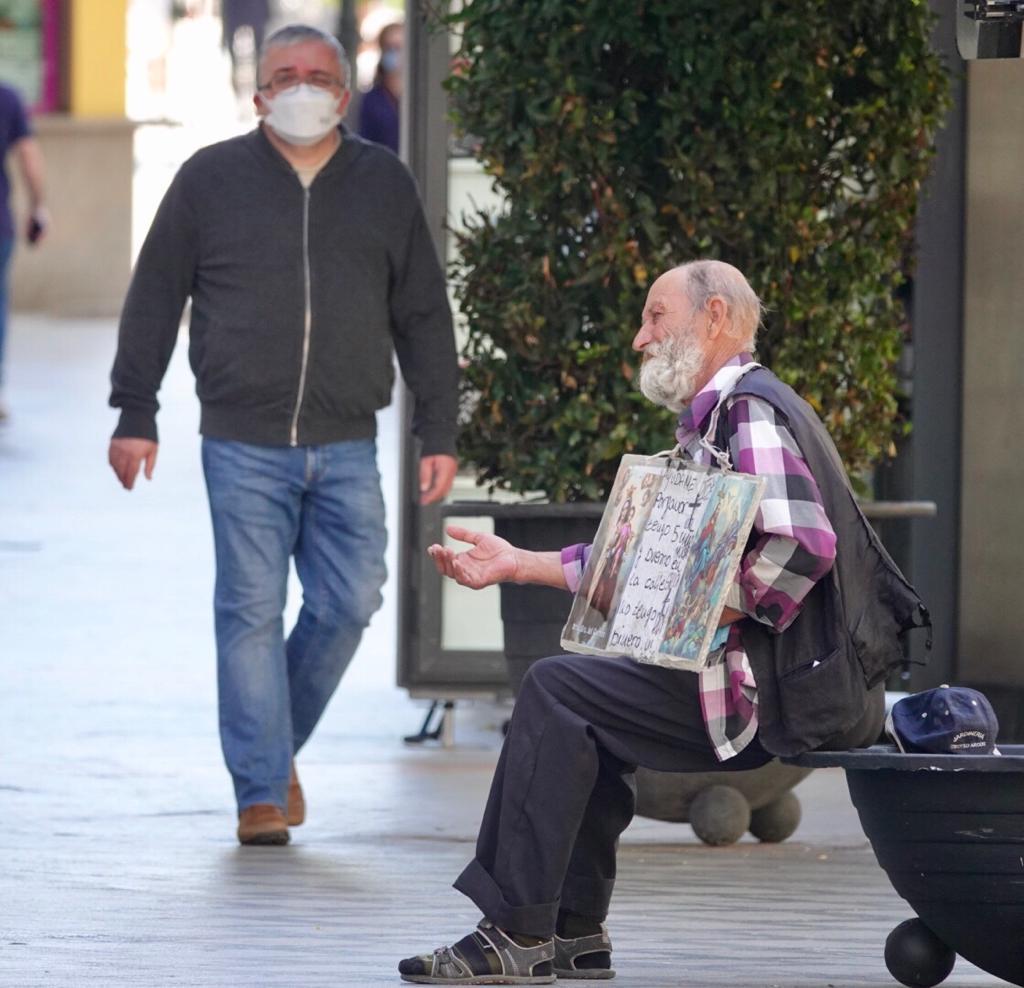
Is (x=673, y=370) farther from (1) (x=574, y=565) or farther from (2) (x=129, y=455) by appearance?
(2) (x=129, y=455)

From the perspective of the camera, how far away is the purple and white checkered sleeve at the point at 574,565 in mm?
4875

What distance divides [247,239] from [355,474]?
2.15 feet

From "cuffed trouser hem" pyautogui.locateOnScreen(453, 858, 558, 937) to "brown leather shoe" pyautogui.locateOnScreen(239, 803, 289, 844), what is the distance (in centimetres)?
184

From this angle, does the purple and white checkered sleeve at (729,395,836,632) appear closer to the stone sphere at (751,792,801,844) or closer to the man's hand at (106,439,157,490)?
the stone sphere at (751,792,801,844)

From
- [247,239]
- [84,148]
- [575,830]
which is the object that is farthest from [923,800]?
[84,148]

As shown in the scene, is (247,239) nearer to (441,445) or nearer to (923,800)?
(441,445)

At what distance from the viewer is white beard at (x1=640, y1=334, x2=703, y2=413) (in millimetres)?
4738

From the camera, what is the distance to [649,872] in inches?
246

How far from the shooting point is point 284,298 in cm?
652

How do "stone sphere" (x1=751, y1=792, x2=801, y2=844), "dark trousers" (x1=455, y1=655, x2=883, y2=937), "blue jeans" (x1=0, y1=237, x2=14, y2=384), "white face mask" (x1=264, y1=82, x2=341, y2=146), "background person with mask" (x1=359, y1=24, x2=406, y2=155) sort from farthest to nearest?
"blue jeans" (x1=0, y1=237, x2=14, y2=384)
"background person with mask" (x1=359, y1=24, x2=406, y2=155)
"stone sphere" (x1=751, y1=792, x2=801, y2=844)
"white face mask" (x1=264, y1=82, x2=341, y2=146)
"dark trousers" (x1=455, y1=655, x2=883, y2=937)

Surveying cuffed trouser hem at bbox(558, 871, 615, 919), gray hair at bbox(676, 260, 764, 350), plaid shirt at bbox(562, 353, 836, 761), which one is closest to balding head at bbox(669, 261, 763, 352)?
gray hair at bbox(676, 260, 764, 350)

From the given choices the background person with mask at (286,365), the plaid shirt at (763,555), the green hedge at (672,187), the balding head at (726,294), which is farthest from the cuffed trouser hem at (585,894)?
the background person with mask at (286,365)

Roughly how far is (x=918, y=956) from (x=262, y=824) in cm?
216

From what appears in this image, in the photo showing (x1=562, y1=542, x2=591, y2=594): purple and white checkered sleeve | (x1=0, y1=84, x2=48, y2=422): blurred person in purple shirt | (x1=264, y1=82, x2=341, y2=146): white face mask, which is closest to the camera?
(x1=562, y1=542, x2=591, y2=594): purple and white checkered sleeve
